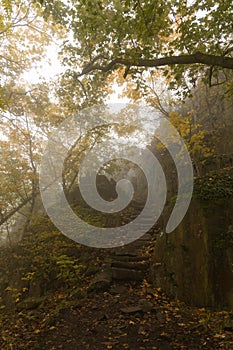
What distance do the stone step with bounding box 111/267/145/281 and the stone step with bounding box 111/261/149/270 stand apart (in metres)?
0.30

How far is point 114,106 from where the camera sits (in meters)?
17.8

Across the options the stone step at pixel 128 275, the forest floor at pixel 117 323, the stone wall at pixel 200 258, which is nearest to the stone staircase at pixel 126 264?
the stone step at pixel 128 275

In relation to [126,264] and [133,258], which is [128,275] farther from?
[133,258]

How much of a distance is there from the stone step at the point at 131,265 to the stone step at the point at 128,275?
0.30m

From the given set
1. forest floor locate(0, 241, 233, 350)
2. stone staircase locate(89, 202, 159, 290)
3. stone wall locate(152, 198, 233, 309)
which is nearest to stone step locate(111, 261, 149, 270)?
stone staircase locate(89, 202, 159, 290)

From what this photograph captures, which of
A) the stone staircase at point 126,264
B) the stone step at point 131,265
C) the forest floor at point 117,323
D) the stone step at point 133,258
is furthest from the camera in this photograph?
the stone step at point 133,258

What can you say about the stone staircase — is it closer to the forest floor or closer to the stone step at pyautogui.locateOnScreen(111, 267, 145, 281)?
the stone step at pyautogui.locateOnScreen(111, 267, 145, 281)

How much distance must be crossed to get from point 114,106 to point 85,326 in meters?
15.1

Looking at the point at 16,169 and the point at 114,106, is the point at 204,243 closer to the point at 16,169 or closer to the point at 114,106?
the point at 16,169

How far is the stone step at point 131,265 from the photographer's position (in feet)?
25.8

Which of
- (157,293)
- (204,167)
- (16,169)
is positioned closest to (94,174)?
(16,169)

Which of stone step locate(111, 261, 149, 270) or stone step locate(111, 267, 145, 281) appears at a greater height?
stone step locate(111, 261, 149, 270)

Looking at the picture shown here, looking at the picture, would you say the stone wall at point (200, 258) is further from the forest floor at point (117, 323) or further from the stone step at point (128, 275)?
the stone step at point (128, 275)

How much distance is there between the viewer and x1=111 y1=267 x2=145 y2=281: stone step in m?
7.42
